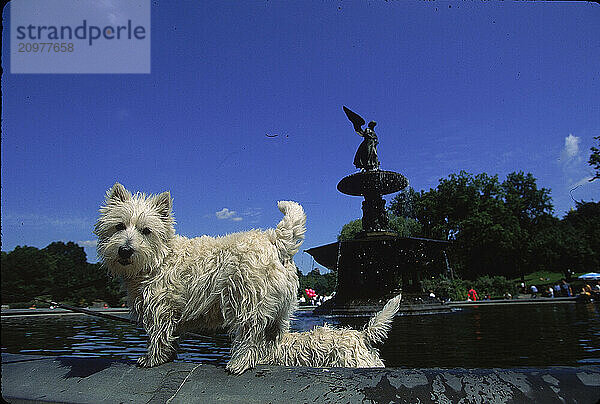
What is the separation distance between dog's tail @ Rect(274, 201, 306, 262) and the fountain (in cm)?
1338

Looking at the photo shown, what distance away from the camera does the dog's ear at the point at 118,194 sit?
9.95 ft

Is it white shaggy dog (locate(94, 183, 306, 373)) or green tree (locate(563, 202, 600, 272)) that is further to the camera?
green tree (locate(563, 202, 600, 272))

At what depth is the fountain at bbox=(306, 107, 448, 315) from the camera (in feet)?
54.0

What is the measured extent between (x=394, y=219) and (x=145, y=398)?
71281 mm

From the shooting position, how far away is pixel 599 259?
2147 inches

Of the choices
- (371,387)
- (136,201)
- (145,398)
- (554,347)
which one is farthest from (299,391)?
(554,347)

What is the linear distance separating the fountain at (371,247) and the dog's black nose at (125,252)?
1362cm

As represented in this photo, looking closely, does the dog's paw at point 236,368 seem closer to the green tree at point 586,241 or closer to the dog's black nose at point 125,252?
the dog's black nose at point 125,252

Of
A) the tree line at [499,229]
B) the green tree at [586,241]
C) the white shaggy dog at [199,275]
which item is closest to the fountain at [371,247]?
the white shaggy dog at [199,275]

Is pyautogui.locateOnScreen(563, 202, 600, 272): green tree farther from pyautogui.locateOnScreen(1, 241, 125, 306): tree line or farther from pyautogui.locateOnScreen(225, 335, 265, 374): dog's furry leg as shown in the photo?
pyautogui.locateOnScreen(225, 335, 265, 374): dog's furry leg

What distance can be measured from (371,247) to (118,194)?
14.3m

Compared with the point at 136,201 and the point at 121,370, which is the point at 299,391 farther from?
the point at 136,201

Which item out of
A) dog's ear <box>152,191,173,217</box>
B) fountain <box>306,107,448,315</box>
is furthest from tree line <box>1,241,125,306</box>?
dog's ear <box>152,191,173,217</box>

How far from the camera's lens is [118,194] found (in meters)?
3.05
